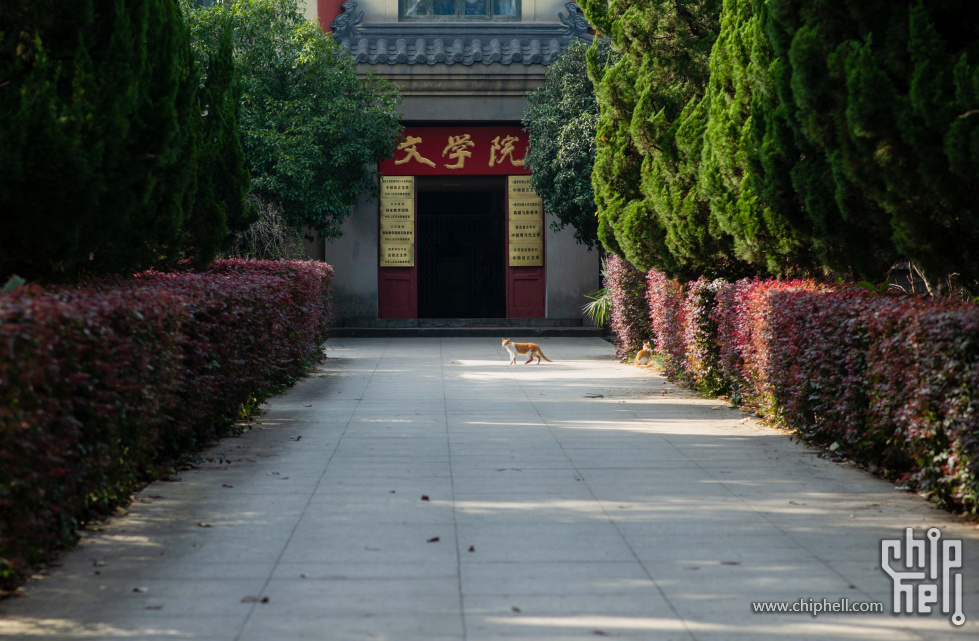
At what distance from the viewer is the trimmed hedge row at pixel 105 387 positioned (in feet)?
13.4

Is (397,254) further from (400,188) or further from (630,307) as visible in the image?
(630,307)

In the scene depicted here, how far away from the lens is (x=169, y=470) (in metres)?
6.89

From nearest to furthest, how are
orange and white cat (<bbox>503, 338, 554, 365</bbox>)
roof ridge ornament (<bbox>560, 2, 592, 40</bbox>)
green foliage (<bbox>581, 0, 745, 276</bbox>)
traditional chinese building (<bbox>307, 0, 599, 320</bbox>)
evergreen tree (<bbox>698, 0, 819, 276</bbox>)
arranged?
evergreen tree (<bbox>698, 0, 819, 276</bbox>), green foliage (<bbox>581, 0, 745, 276</bbox>), orange and white cat (<bbox>503, 338, 554, 365</bbox>), traditional chinese building (<bbox>307, 0, 599, 320</bbox>), roof ridge ornament (<bbox>560, 2, 592, 40</bbox>)

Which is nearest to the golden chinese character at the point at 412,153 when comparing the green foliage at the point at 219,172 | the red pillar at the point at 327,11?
the red pillar at the point at 327,11

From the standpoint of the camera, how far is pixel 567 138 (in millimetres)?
17672

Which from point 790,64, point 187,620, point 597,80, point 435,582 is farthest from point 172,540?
point 597,80

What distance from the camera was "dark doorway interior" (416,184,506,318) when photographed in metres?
23.1

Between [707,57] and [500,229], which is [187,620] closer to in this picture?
[707,57]

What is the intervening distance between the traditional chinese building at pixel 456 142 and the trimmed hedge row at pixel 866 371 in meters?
10.6

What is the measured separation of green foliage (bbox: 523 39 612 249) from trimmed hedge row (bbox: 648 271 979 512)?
23.2 ft

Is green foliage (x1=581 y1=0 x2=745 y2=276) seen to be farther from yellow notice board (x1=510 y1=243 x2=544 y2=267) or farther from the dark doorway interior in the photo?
the dark doorway interior

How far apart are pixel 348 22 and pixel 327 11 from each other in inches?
24.7

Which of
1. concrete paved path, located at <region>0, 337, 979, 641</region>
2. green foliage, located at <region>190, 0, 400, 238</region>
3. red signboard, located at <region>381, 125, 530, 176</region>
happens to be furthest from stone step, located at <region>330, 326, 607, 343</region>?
concrete paved path, located at <region>0, 337, 979, 641</region>

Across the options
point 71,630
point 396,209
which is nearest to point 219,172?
point 71,630
